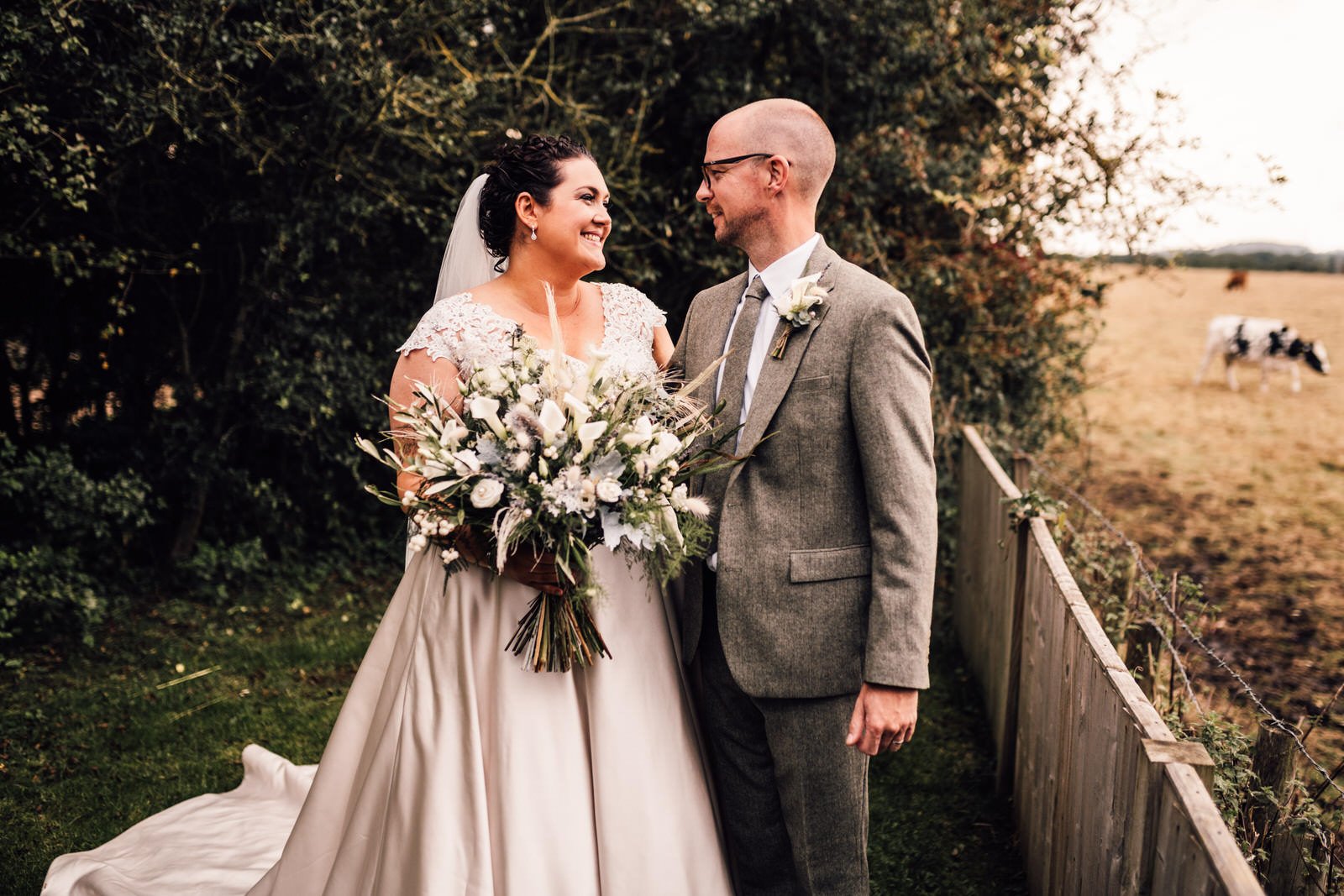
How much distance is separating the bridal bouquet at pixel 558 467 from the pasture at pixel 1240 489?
2537 millimetres

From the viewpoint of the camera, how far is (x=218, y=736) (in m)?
4.76

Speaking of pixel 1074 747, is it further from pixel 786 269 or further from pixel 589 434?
pixel 589 434

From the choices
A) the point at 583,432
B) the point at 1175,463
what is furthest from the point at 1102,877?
the point at 1175,463

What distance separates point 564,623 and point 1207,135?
6.03m

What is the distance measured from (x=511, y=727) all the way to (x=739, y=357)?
1.17 meters

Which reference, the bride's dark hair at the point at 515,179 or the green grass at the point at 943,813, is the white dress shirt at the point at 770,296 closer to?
the bride's dark hair at the point at 515,179

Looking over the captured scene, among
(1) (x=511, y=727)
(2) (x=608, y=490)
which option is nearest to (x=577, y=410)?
(2) (x=608, y=490)

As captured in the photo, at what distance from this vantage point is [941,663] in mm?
5551

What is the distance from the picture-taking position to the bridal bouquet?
7.35 ft

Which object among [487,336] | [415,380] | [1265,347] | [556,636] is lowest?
[556,636]

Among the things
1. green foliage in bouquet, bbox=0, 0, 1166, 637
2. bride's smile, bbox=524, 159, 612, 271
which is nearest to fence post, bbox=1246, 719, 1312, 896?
bride's smile, bbox=524, 159, 612, 271

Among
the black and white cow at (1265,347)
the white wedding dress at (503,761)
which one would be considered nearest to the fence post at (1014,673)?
the white wedding dress at (503,761)

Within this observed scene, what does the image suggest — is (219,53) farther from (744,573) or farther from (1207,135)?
(1207,135)

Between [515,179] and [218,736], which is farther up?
[515,179]
